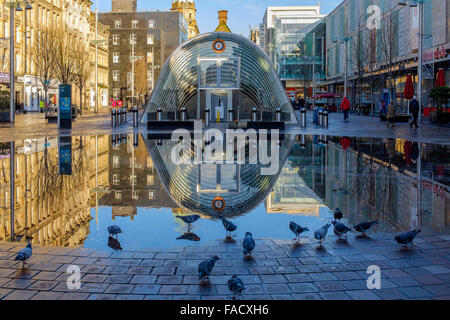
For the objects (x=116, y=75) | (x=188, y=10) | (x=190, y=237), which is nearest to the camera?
(x=190, y=237)

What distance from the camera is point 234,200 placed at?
27.4 ft

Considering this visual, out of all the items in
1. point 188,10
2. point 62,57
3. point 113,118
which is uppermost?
point 188,10

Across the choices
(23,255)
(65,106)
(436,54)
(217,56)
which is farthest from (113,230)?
(436,54)

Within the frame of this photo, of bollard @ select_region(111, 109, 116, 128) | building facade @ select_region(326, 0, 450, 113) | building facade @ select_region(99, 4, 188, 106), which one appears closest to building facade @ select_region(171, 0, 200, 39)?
building facade @ select_region(99, 4, 188, 106)

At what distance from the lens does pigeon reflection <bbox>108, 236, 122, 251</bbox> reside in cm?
570

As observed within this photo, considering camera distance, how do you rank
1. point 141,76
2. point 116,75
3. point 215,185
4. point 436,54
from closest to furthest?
point 215,185 → point 436,54 → point 116,75 → point 141,76

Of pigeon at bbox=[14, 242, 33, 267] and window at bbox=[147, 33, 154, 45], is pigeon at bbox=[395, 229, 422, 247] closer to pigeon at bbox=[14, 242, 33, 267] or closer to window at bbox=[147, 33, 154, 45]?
pigeon at bbox=[14, 242, 33, 267]

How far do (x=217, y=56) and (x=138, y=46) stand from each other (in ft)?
173

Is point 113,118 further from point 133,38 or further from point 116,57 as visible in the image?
point 133,38

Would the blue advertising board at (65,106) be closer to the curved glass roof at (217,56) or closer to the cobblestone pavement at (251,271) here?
the curved glass roof at (217,56)

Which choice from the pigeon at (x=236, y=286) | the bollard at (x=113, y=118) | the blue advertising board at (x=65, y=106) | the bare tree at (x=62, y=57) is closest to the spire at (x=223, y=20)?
the bare tree at (x=62, y=57)

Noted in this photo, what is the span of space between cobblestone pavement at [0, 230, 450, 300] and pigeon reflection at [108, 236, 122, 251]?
0.18 m

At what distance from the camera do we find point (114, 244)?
Result: 5.86 m
